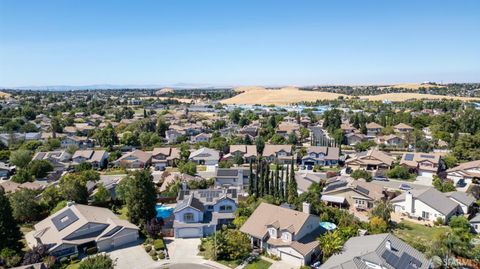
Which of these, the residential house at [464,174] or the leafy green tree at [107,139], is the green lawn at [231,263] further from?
the leafy green tree at [107,139]

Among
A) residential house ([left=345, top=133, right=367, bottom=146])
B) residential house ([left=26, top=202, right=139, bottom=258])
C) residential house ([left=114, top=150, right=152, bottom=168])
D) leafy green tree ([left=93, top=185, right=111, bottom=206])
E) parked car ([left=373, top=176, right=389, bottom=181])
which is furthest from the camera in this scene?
residential house ([left=345, top=133, right=367, bottom=146])

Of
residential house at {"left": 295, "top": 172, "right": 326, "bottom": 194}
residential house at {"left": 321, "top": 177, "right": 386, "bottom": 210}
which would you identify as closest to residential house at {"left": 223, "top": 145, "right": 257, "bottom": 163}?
residential house at {"left": 295, "top": 172, "right": 326, "bottom": 194}

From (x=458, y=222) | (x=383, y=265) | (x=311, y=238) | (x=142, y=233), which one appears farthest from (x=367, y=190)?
(x=142, y=233)

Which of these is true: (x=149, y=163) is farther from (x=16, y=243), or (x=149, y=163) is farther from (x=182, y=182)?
(x=16, y=243)

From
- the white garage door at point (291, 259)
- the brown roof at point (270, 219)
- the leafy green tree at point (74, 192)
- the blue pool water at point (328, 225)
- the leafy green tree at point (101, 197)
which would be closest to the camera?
the white garage door at point (291, 259)

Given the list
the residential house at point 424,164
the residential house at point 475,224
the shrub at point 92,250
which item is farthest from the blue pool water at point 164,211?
the residential house at point 424,164

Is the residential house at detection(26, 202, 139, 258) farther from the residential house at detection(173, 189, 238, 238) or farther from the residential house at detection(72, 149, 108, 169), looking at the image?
the residential house at detection(72, 149, 108, 169)

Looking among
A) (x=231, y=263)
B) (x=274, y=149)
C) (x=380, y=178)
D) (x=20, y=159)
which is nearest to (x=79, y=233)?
(x=231, y=263)
